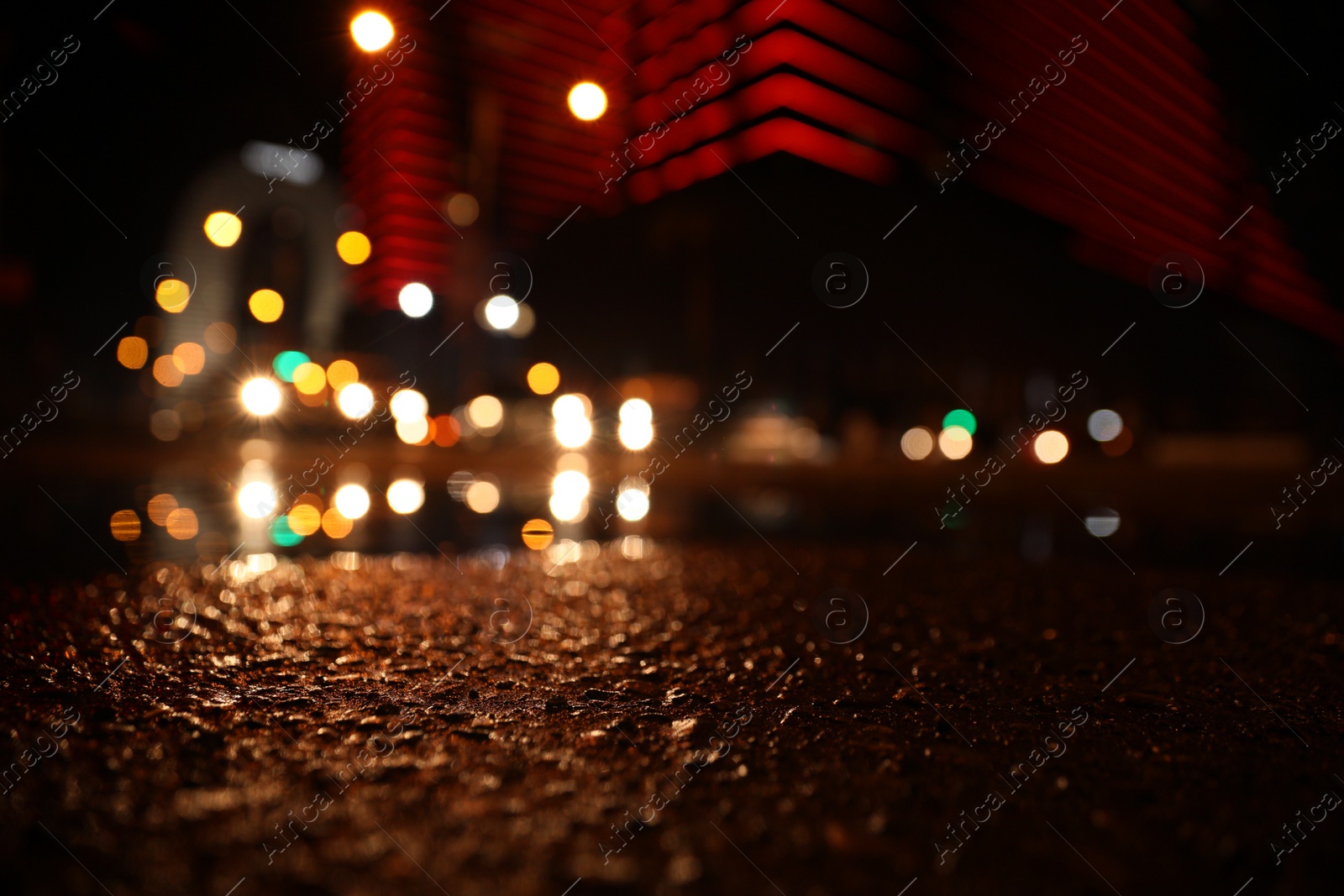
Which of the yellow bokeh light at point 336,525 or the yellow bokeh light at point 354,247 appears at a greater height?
the yellow bokeh light at point 354,247

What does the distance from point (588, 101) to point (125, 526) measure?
5467 mm

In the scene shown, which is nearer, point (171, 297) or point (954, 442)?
point (171, 297)

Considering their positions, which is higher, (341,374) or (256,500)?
(341,374)

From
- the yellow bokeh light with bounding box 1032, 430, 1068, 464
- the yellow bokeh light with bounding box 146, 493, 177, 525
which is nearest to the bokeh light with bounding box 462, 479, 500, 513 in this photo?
the yellow bokeh light with bounding box 146, 493, 177, 525

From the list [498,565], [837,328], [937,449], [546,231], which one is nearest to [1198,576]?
[498,565]

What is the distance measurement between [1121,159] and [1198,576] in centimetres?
481

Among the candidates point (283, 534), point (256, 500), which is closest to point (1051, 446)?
point (256, 500)

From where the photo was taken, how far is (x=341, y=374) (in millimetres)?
27906

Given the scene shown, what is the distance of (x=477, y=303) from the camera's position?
11664 millimetres

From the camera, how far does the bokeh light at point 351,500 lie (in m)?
6.87

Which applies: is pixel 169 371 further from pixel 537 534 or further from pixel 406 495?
pixel 537 534

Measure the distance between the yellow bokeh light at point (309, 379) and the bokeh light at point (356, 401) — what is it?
1212 cm

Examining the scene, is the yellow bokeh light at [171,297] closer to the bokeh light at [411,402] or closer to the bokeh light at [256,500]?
the bokeh light at [411,402]

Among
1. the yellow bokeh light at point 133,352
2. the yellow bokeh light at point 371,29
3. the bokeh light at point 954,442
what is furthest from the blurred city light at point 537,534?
the yellow bokeh light at point 133,352
